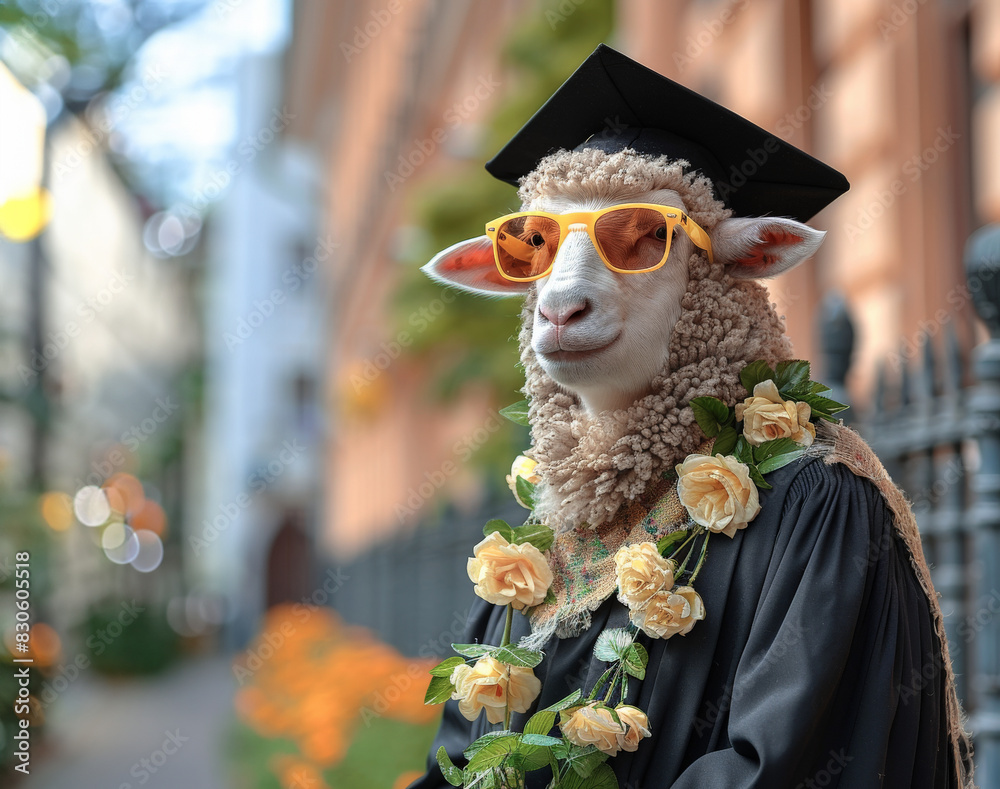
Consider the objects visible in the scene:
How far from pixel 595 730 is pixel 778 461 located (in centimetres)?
50

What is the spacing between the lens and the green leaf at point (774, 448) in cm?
166

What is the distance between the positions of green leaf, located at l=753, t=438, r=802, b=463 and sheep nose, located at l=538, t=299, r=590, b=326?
14.6 inches

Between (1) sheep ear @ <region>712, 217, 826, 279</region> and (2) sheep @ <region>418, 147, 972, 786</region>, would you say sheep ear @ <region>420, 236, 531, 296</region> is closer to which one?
(2) sheep @ <region>418, 147, 972, 786</region>

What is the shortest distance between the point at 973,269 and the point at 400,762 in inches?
126

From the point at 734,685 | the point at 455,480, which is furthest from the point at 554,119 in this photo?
the point at 455,480

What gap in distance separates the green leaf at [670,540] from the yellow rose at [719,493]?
0.04m

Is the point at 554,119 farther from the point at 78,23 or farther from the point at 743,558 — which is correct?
the point at 78,23

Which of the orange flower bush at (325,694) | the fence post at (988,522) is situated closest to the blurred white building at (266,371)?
the orange flower bush at (325,694)

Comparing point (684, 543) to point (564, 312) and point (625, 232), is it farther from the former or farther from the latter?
point (625, 232)

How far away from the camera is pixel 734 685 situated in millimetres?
1516

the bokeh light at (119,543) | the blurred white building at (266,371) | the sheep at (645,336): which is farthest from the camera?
the blurred white building at (266,371)

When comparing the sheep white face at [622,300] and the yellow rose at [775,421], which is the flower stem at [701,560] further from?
the sheep white face at [622,300]

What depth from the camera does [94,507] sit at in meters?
20.5

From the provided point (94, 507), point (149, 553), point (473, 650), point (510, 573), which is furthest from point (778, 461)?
point (149, 553)
